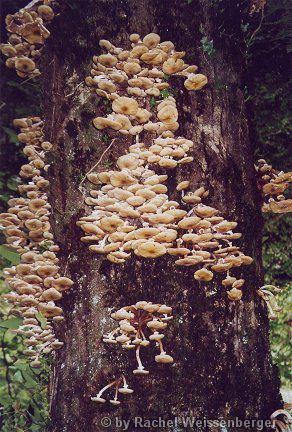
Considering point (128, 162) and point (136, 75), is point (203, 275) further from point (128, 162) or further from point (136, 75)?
point (136, 75)

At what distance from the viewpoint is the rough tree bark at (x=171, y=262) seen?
5.59 feet

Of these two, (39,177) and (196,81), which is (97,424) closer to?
(39,177)

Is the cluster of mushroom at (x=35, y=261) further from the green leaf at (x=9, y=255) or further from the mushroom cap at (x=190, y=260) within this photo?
the mushroom cap at (x=190, y=260)

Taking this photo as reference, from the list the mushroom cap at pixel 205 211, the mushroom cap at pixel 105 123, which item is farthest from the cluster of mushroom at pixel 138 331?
the mushroom cap at pixel 105 123

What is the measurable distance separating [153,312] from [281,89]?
2110 millimetres

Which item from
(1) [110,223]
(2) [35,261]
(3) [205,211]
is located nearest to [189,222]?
(3) [205,211]

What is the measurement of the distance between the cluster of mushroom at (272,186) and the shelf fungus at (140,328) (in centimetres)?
96

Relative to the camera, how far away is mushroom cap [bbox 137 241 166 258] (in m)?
1.67

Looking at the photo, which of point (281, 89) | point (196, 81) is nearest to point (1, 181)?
point (196, 81)

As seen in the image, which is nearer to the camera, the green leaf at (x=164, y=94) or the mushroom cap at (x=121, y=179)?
the mushroom cap at (x=121, y=179)

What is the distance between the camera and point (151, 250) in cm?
168

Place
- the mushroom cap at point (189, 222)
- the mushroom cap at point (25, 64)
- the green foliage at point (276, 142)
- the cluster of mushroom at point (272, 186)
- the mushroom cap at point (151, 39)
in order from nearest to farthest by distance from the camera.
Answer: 1. the mushroom cap at point (189, 222)
2. the mushroom cap at point (151, 39)
3. the mushroom cap at point (25, 64)
4. the cluster of mushroom at point (272, 186)
5. the green foliage at point (276, 142)

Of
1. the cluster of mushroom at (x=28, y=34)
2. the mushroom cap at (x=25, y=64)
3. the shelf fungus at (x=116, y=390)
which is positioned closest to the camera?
the shelf fungus at (x=116, y=390)

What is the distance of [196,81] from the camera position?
189 cm
